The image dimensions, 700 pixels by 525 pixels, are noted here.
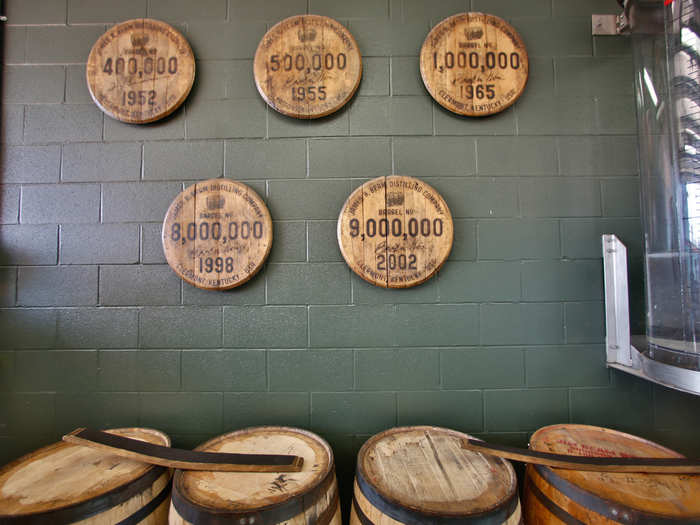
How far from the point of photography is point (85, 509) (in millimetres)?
923

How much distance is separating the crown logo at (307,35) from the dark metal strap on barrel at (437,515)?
173cm

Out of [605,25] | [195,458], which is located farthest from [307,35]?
[195,458]

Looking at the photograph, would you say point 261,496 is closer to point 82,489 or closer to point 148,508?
point 148,508

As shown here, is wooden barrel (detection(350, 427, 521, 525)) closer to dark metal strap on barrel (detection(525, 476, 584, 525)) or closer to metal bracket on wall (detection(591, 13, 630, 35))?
dark metal strap on barrel (detection(525, 476, 584, 525))

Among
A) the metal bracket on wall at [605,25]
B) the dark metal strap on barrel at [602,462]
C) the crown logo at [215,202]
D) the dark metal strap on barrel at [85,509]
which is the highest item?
the metal bracket on wall at [605,25]

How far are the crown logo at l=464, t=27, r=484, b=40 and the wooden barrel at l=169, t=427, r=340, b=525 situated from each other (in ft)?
5.83

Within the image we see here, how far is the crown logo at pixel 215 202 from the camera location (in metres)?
1.42

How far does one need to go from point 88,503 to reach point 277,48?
1752mm

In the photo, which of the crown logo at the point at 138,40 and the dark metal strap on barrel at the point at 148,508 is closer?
the dark metal strap on barrel at the point at 148,508

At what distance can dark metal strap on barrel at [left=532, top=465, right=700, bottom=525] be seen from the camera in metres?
0.86

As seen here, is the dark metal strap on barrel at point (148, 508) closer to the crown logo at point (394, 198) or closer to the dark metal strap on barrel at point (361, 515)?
the dark metal strap on barrel at point (361, 515)

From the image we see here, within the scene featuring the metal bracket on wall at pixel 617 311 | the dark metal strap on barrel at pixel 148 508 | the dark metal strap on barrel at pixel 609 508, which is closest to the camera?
the dark metal strap on barrel at pixel 609 508

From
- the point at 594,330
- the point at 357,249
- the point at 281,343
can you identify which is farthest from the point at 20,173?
the point at 594,330

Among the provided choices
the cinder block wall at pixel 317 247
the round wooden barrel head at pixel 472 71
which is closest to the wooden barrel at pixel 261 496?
the cinder block wall at pixel 317 247
